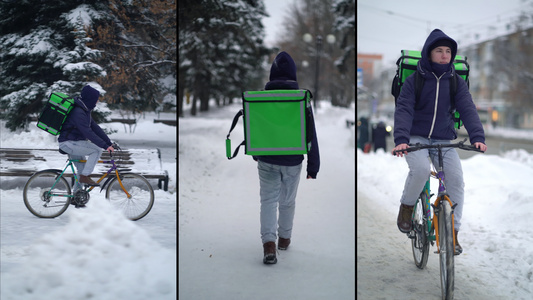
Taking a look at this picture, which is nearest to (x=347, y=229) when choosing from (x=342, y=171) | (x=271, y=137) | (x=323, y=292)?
(x=323, y=292)

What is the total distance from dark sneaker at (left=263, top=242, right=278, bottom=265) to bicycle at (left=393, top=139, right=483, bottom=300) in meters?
1.28

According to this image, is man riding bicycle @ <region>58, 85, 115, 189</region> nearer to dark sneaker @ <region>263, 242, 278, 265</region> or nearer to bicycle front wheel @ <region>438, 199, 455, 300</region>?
dark sneaker @ <region>263, 242, 278, 265</region>

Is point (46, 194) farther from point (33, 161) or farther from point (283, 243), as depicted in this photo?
point (283, 243)

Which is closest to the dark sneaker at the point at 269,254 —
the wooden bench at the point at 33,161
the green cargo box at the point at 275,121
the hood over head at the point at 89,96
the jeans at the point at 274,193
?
the jeans at the point at 274,193

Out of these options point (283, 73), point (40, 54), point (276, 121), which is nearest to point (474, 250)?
point (276, 121)

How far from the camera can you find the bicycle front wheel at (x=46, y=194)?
4902 millimetres

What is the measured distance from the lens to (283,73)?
4.67m

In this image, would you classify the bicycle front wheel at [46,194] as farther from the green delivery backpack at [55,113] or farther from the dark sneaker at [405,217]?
the dark sneaker at [405,217]

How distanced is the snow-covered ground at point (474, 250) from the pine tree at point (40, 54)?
3.33 m

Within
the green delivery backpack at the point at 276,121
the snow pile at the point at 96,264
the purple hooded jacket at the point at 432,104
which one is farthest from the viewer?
the snow pile at the point at 96,264

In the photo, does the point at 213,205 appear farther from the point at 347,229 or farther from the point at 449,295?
the point at 449,295

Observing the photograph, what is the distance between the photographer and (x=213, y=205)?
7.09 meters

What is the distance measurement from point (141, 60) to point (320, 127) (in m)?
13.9

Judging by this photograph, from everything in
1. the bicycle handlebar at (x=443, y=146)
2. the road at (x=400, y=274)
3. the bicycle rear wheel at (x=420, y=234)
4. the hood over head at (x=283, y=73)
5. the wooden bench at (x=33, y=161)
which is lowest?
the road at (x=400, y=274)
